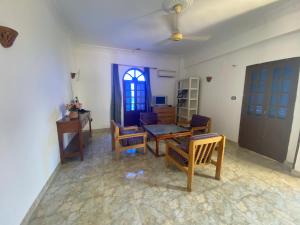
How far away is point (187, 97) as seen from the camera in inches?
197

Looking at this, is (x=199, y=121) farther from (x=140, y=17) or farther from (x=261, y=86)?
(x=140, y=17)

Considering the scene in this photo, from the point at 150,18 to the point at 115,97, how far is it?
261 cm

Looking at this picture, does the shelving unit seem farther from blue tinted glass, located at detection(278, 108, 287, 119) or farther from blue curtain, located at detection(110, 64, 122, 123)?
blue tinted glass, located at detection(278, 108, 287, 119)

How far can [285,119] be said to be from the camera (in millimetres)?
2596

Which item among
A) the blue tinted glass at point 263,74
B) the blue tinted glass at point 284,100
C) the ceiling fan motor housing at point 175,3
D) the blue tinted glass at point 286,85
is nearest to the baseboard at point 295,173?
the blue tinted glass at point 284,100

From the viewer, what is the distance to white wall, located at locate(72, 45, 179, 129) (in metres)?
4.31

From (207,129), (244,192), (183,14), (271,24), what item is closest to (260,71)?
(271,24)

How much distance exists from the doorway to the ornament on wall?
3.53 meters

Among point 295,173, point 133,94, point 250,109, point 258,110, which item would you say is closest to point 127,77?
point 133,94

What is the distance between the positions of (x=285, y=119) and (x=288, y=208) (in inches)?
63.3

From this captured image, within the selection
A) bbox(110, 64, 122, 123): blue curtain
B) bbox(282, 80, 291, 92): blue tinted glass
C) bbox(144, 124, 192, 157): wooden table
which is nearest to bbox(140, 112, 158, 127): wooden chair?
bbox(144, 124, 192, 157): wooden table

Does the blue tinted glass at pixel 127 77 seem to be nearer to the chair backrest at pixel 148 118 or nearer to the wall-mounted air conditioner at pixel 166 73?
the wall-mounted air conditioner at pixel 166 73

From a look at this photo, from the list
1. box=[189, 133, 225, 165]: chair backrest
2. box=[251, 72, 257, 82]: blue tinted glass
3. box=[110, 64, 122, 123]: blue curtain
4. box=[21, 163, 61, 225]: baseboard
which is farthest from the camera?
box=[110, 64, 122, 123]: blue curtain

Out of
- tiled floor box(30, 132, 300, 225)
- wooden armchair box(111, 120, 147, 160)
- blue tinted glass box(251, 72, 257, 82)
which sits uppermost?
blue tinted glass box(251, 72, 257, 82)
